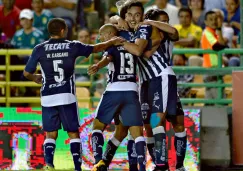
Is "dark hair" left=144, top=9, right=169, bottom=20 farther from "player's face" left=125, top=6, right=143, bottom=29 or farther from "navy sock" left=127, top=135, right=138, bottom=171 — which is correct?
"navy sock" left=127, top=135, right=138, bottom=171

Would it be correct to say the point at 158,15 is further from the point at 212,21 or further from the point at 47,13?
the point at 47,13

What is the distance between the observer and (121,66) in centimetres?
1212

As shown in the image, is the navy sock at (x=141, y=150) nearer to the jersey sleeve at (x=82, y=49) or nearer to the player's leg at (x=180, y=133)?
the player's leg at (x=180, y=133)

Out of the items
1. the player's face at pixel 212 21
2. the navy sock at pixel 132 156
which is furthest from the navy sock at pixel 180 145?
the player's face at pixel 212 21

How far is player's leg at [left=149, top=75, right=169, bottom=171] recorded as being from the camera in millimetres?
12109

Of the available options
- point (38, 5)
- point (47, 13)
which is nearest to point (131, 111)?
point (47, 13)

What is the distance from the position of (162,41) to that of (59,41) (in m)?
1.36

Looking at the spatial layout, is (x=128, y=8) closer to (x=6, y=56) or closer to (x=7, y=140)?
(x=7, y=140)

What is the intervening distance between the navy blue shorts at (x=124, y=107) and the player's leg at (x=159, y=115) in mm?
204

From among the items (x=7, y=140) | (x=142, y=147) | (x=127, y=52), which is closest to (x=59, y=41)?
(x=127, y=52)

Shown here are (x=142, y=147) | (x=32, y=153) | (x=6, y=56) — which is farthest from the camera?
(x=6, y=56)

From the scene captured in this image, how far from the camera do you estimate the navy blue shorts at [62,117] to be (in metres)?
12.3

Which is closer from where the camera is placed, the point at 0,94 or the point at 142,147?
the point at 142,147

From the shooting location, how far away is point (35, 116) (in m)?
14.3
